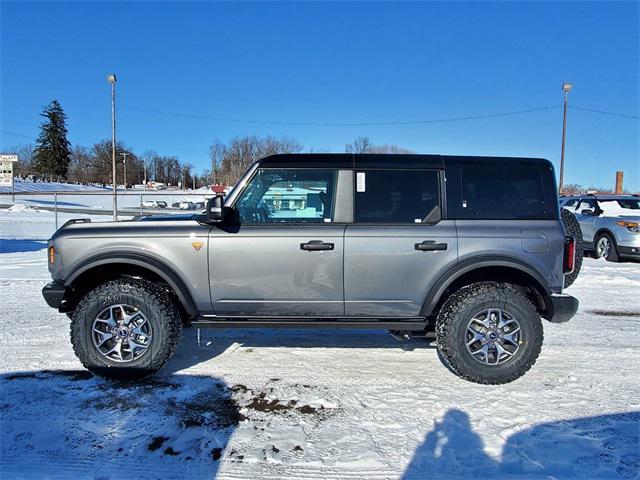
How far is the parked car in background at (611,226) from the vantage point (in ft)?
33.4

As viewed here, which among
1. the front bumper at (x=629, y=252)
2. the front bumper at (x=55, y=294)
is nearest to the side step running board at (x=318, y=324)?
the front bumper at (x=55, y=294)

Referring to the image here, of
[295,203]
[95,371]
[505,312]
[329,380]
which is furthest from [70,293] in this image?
[505,312]

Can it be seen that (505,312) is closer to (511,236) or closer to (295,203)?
(511,236)

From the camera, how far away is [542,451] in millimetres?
2775

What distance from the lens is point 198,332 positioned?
4.76 metres

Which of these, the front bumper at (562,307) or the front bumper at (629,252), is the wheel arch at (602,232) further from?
the front bumper at (562,307)

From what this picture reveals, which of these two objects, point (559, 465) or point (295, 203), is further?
point (295, 203)

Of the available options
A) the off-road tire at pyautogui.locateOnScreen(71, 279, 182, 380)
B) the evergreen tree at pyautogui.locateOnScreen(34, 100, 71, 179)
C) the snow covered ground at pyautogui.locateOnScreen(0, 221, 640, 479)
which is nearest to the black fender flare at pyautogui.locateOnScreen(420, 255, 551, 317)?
the snow covered ground at pyautogui.locateOnScreen(0, 221, 640, 479)

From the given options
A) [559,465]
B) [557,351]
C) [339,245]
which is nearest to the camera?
[559,465]

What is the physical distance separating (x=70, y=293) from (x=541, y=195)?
175 inches

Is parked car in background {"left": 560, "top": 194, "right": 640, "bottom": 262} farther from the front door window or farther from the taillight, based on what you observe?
the front door window

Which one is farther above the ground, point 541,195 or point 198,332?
point 541,195

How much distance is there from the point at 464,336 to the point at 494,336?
0.93ft

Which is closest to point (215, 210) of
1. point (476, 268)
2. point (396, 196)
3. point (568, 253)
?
point (396, 196)
